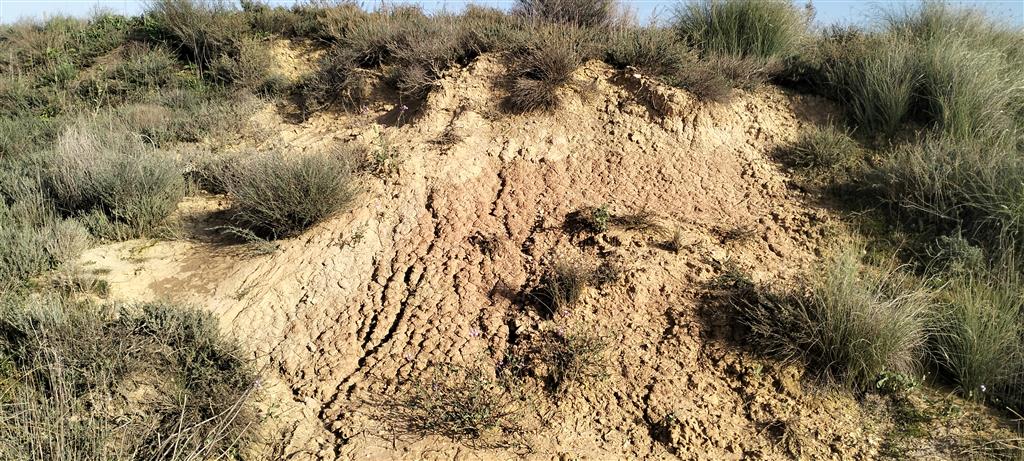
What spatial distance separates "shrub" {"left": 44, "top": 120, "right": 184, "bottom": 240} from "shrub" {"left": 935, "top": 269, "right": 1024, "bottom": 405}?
20.1 feet

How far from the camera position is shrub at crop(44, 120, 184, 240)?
5.66 m

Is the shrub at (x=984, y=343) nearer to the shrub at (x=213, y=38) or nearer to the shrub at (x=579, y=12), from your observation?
the shrub at (x=579, y=12)

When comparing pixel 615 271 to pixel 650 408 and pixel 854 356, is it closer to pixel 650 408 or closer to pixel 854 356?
pixel 650 408

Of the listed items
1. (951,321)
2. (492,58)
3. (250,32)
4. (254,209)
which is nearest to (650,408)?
(951,321)

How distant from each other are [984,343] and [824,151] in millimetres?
2342

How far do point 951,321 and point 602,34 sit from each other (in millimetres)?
4330

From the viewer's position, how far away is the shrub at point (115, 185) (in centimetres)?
566

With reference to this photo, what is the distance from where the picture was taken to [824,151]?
6020 mm

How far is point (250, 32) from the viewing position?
28.4ft

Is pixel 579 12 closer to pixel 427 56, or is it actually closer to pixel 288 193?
pixel 427 56

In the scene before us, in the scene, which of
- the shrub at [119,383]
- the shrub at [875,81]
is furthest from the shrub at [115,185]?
the shrub at [875,81]

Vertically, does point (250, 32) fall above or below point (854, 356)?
above

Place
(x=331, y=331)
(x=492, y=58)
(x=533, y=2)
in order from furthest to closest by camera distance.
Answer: (x=533, y=2)
(x=492, y=58)
(x=331, y=331)

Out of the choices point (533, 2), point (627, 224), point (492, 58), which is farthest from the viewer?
point (533, 2)
